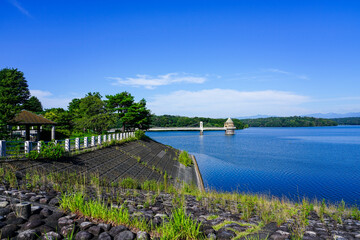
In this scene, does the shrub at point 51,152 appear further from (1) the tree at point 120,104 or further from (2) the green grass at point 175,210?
(1) the tree at point 120,104

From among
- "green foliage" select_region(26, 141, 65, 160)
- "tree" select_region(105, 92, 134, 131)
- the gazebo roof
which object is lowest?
"green foliage" select_region(26, 141, 65, 160)

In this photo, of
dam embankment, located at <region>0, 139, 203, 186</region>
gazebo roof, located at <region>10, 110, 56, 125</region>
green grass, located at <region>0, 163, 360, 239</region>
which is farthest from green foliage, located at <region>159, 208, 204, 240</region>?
gazebo roof, located at <region>10, 110, 56, 125</region>

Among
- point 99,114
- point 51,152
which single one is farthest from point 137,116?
point 51,152

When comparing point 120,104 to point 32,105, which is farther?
point 32,105

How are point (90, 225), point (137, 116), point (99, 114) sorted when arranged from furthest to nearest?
point (137, 116) → point (99, 114) → point (90, 225)

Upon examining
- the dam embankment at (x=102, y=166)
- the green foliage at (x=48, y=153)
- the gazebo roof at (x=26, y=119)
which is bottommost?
the dam embankment at (x=102, y=166)

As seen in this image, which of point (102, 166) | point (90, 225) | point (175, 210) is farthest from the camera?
point (102, 166)

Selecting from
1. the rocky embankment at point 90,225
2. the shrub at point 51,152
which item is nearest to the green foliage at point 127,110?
the shrub at point 51,152

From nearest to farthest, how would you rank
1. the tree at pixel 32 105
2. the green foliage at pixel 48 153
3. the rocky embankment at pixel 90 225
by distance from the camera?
the rocky embankment at pixel 90 225 → the green foliage at pixel 48 153 → the tree at pixel 32 105

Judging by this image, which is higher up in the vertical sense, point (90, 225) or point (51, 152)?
point (51, 152)

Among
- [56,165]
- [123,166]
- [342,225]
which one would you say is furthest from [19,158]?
[342,225]

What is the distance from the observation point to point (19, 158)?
13.2 metres

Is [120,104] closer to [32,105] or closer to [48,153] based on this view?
[32,105]

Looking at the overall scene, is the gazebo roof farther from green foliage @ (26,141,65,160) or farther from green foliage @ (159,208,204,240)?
green foliage @ (159,208,204,240)
